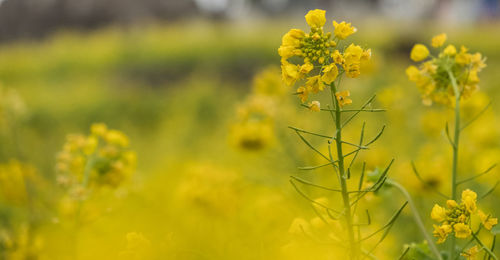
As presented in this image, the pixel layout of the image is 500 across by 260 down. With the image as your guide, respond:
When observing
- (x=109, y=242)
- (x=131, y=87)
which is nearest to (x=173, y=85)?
(x=131, y=87)

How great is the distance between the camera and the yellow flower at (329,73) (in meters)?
0.51

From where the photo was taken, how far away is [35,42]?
24.3 feet

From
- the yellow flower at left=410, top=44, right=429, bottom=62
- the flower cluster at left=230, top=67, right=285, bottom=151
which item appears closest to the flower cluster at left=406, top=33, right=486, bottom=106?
the yellow flower at left=410, top=44, right=429, bottom=62

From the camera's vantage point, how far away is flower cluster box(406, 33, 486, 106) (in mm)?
682

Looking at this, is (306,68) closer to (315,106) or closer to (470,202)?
(315,106)

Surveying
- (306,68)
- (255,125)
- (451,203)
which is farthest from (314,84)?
(255,125)

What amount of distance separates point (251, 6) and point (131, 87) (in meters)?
3.89

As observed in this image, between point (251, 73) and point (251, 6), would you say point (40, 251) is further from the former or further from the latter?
point (251, 6)

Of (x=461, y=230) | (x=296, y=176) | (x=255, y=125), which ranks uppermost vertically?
(x=255, y=125)

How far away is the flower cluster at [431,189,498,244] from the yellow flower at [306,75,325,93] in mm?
196

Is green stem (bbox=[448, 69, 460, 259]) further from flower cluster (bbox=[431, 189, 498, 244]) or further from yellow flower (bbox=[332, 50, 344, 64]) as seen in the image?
yellow flower (bbox=[332, 50, 344, 64])

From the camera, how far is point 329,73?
0.51 metres

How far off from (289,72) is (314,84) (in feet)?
0.10

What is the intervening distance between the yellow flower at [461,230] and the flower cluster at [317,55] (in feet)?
0.67
